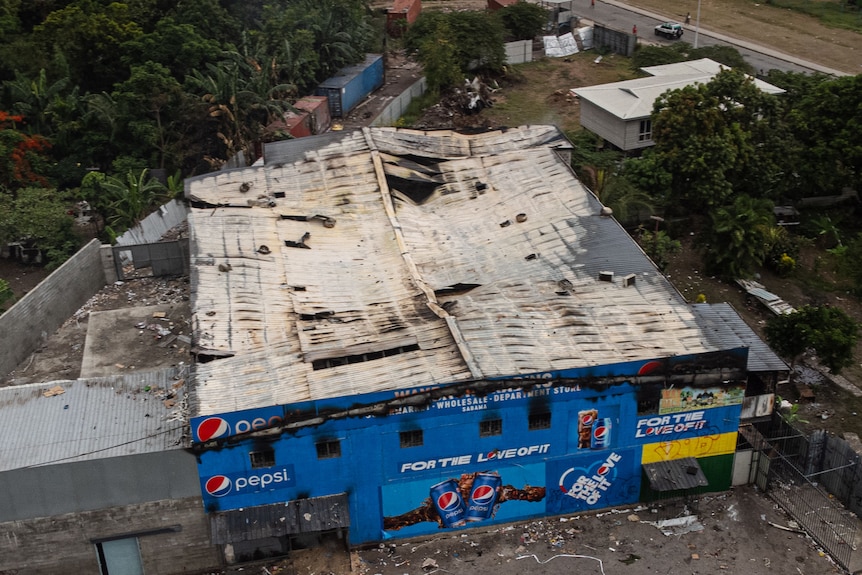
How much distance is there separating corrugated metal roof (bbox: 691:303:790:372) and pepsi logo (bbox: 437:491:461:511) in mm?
7532

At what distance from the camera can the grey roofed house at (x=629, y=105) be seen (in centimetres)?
4056

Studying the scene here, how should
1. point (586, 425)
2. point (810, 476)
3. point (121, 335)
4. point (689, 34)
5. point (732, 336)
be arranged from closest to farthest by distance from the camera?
1. point (586, 425)
2. point (732, 336)
3. point (810, 476)
4. point (121, 335)
5. point (689, 34)

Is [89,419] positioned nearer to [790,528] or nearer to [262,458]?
[262,458]

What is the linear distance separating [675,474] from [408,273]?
9.63 meters

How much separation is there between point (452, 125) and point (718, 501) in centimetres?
2952

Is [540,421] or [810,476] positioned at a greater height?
[540,421]

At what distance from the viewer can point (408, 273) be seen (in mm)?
26531

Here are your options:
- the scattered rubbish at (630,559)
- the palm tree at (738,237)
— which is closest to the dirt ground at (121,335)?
the scattered rubbish at (630,559)

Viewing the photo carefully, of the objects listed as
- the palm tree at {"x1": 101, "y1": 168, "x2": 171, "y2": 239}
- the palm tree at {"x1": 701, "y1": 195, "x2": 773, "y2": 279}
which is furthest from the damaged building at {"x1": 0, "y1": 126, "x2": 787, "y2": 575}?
the palm tree at {"x1": 101, "y1": 168, "x2": 171, "y2": 239}

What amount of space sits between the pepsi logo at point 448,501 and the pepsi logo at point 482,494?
0.39 m

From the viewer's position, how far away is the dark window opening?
856 inches

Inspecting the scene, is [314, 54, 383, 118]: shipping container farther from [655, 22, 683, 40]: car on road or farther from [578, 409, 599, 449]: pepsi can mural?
[578, 409, 599, 449]: pepsi can mural

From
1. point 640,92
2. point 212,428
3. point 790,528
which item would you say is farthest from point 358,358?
point 640,92

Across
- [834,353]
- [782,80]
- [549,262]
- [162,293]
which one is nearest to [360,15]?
[782,80]
